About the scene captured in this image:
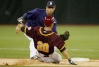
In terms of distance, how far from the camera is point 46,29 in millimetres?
8109

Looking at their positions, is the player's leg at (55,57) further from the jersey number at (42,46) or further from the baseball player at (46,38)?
the jersey number at (42,46)

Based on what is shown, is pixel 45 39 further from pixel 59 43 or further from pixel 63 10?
pixel 63 10

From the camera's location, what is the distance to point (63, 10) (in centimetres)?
2255

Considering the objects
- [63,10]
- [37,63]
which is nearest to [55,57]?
[37,63]

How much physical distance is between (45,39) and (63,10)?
1452 cm

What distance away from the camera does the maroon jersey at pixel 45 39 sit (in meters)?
8.06

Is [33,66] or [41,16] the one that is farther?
[41,16]

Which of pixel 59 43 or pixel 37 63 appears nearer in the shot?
pixel 59 43

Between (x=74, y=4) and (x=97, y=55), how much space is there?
12.3 meters

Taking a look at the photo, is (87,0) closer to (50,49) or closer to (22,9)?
(22,9)

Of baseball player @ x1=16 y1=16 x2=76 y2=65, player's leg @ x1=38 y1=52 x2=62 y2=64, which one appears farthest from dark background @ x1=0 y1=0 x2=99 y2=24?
baseball player @ x1=16 y1=16 x2=76 y2=65

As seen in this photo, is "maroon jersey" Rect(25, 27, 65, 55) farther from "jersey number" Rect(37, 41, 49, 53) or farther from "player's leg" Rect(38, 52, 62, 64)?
"player's leg" Rect(38, 52, 62, 64)

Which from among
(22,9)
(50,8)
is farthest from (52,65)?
(22,9)

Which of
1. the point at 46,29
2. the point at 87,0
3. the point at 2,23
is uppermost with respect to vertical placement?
the point at 46,29
